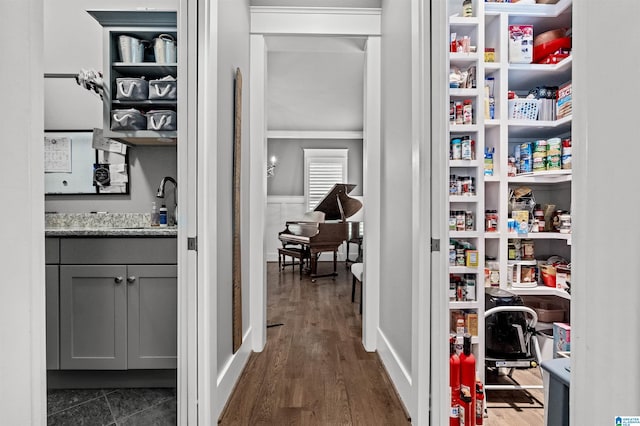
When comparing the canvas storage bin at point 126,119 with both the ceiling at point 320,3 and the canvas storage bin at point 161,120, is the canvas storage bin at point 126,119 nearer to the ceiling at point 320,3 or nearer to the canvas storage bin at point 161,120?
the canvas storage bin at point 161,120

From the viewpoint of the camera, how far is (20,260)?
0.61 meters

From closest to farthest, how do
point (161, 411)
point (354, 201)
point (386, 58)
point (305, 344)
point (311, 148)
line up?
point (161, 411) → point (386, 58) → point (305, 344) → point (354, 201) → point (311, 148)

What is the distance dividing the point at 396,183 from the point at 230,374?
1549 mm

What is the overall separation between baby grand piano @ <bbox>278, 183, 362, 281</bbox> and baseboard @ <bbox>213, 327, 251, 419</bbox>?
3215 millimetres

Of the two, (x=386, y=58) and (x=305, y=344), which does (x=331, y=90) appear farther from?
(x=305, y=344)

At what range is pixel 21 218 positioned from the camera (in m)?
0.61

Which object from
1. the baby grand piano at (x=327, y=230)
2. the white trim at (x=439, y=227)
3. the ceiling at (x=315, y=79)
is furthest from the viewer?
the baby grand piano at (x=327, y=230)

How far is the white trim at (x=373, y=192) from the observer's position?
9.84 feet

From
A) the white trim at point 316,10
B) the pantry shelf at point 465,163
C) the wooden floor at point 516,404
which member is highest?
the white trim at point 316,10

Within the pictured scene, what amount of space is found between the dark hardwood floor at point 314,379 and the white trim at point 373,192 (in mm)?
295

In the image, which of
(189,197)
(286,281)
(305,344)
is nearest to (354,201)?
(286,281)

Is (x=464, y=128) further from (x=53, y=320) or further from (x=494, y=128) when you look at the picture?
(x=53, y=320)

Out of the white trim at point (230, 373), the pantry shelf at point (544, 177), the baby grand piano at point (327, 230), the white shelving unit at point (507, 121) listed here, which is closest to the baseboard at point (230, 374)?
the white trim at point (230, 373)

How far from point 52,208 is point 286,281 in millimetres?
3561
